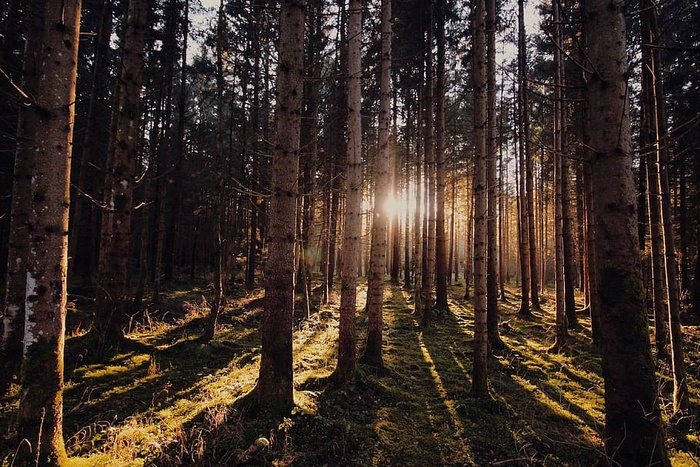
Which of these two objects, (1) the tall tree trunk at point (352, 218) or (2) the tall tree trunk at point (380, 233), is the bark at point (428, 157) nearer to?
(2) the tall tree trunk at point (380, 233)

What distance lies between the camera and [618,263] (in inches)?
116

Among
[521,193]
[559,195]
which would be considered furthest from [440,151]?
[521,193]

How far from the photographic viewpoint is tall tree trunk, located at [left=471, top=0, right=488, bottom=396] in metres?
6.13

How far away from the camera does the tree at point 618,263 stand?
2791mm

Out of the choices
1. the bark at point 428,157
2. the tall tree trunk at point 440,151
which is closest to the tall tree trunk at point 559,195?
the tall tree trunk at point 440,151

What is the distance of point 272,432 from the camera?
4.30 meters

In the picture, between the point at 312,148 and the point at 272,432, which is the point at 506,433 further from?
the point at 312,148

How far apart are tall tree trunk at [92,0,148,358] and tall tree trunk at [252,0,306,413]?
4125 mm

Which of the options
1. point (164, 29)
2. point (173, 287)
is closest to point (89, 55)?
point (164, 29)

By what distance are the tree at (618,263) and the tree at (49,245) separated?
5008 mm

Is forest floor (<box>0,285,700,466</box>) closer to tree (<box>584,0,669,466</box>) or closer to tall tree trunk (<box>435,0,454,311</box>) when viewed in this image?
tree (<box>584,0,669,466</box>)

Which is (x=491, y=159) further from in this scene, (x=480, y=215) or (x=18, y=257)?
(x=18, y=257)

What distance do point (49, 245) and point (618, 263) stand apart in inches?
207

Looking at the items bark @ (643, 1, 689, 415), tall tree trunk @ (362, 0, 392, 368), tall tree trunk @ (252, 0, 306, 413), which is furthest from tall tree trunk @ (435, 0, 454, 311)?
tall tree trunk @ (252, 0, 306, 413)
